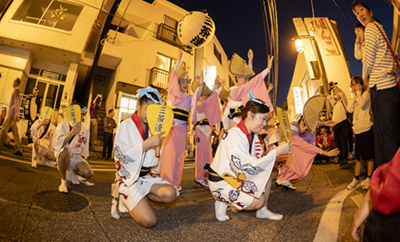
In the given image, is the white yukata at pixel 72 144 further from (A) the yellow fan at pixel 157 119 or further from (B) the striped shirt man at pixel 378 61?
(B) the striped shirt man at pixel 378 61

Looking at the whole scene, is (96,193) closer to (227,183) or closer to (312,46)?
(227,183)

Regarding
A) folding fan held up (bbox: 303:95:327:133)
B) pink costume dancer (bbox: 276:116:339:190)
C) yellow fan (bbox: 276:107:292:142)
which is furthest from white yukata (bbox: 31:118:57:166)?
folding fan held up (bbox: 303:95:327:133)

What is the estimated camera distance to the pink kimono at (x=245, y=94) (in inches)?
141

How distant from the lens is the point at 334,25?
41.5 ft

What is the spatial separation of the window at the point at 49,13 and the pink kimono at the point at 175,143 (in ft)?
36.0

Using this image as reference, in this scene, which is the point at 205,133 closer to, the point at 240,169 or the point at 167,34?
the point at 240,169

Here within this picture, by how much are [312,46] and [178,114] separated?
11537mm

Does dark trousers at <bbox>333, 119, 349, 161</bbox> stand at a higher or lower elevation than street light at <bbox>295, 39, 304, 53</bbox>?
lower

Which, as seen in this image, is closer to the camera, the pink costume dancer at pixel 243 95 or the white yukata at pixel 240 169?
the white yukata at pixel 240 169

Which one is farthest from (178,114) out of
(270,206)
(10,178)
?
(10,178)

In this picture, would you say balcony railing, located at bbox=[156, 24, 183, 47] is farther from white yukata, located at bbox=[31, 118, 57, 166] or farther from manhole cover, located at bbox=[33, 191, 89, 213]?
manhole cover, located at bbox=[33, 191, 89, 213]

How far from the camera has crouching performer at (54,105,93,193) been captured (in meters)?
3.02

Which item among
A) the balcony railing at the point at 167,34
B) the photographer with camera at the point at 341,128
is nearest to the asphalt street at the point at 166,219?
the photographer with camera at the point at 341,128

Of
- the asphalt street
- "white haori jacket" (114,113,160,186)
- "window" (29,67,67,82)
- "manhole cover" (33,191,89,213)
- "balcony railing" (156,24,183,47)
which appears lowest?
"manhole cover" (33,191,89,213)
